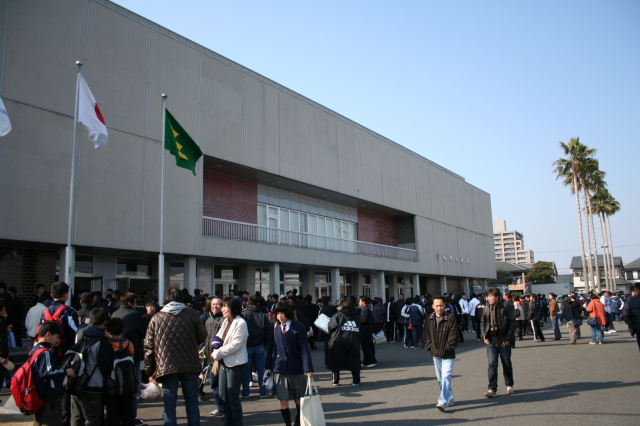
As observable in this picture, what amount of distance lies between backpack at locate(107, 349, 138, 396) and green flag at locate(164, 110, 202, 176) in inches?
386

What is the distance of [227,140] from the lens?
21.5 m

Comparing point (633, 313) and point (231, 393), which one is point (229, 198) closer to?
point (633, 313)

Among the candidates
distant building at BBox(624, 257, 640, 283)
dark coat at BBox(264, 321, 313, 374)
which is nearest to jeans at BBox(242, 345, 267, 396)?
dark coat at BBox(264, 321, 313, 374)

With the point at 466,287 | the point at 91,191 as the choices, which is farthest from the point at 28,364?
the point at 466,287

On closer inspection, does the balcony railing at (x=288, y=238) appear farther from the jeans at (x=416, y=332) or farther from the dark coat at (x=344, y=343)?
the dark coat at (x=344, y=343)

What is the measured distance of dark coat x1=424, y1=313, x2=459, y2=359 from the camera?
7.89 m

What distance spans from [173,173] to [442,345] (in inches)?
545

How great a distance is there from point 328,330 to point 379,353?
6.23m

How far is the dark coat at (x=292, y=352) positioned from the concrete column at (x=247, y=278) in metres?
16.8

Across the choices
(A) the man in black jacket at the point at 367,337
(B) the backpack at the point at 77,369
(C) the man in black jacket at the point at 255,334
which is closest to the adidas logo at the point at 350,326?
(C) the man in black jacket at the point at 255,334

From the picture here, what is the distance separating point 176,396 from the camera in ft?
18.8

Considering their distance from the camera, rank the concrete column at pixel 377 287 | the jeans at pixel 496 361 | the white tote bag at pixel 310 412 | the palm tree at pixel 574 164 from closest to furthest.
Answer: the white tote bag at pixel 310 412, the jeans at pixel 496 361, the concrete column at pixel 377 287, the palm tree at pixel 574 164

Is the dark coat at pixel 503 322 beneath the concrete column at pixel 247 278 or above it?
beneath

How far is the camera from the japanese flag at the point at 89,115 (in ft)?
41.0
